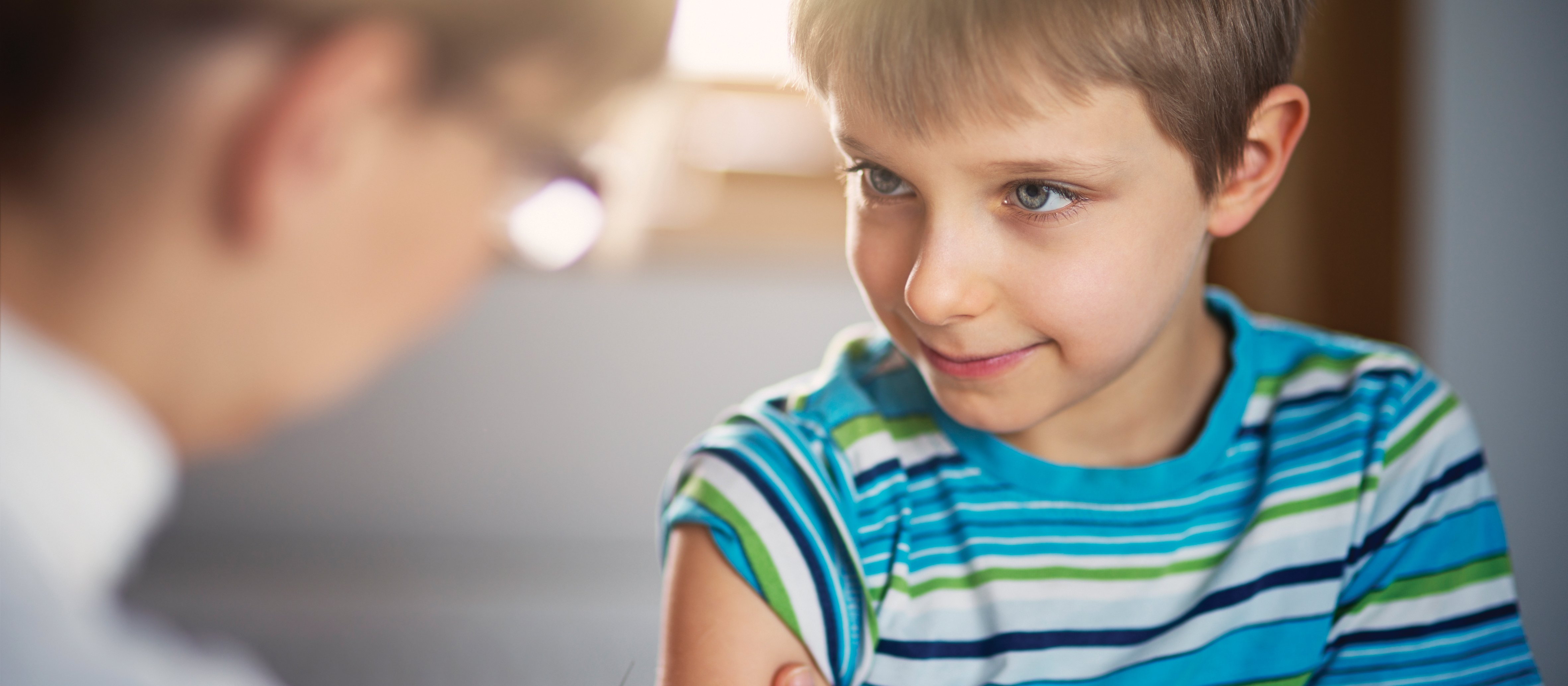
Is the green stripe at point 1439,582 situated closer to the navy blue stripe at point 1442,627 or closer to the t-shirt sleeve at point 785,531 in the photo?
the navy blue stripe at point 1442,627

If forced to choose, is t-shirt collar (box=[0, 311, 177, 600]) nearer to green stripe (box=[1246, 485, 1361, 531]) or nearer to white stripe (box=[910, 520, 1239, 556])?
white stripe (box=[910, 520, 1239, 556])

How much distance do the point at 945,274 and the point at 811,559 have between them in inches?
6.0

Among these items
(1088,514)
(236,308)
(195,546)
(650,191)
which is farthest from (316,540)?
(1088,514)

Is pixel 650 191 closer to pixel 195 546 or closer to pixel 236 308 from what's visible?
pixel 195 546

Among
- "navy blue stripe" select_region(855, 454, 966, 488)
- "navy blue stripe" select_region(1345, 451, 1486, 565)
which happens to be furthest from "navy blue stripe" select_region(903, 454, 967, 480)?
"navy blue stripe" select_region(1345, 451, 1486, 565)

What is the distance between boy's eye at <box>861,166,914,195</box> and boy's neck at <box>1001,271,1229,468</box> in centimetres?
17

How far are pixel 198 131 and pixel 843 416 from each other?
1.07 feet

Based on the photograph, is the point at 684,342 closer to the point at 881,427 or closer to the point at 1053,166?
the point at 881,427

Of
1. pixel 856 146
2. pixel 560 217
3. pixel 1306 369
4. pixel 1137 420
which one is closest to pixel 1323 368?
pixel 1306 369

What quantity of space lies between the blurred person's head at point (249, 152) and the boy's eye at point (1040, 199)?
0.67ft

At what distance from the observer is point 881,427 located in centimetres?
57

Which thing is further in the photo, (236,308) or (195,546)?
(195,546)

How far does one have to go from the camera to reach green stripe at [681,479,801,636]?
1.57ft

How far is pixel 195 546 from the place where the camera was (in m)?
0.87
